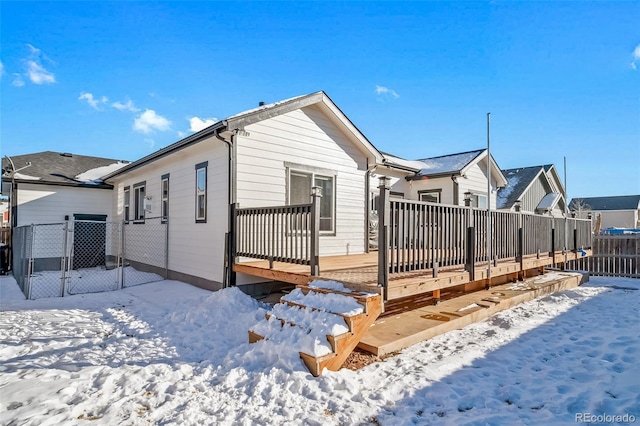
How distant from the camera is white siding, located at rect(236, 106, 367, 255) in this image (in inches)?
272

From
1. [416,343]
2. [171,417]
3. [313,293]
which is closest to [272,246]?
[313,293]

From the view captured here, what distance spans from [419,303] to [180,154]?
6683mm

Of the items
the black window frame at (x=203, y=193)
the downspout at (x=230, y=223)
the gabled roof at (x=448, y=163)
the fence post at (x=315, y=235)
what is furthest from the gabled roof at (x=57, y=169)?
the gabled roof at (x=448, y=163)

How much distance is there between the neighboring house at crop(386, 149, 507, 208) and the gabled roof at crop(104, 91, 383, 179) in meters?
2.87

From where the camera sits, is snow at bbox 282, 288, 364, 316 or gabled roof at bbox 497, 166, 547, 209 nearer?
snow at bbox 282, 288, 364, 316

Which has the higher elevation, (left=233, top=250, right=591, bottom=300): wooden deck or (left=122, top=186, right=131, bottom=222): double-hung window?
(left=122, top=186, right=131, bottom=222): double-hung window

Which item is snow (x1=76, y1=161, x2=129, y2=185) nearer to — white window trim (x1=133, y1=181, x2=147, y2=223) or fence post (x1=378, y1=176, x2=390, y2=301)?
white window trim (x1=133, y1=181, x2=147, y2=223)

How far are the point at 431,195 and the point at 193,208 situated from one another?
8561 millimetres

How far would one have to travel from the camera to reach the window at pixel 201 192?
7.48 meters

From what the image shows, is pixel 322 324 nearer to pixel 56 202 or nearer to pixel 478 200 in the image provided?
pixel 478 200

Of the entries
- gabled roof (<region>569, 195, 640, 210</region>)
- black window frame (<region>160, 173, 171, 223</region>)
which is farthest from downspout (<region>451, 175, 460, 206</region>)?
gabled roof (<region>569, 195, 640, 210</region>)

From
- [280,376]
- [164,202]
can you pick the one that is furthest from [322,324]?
[164,202]

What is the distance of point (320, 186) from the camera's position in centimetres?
830

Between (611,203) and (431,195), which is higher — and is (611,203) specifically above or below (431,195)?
above
